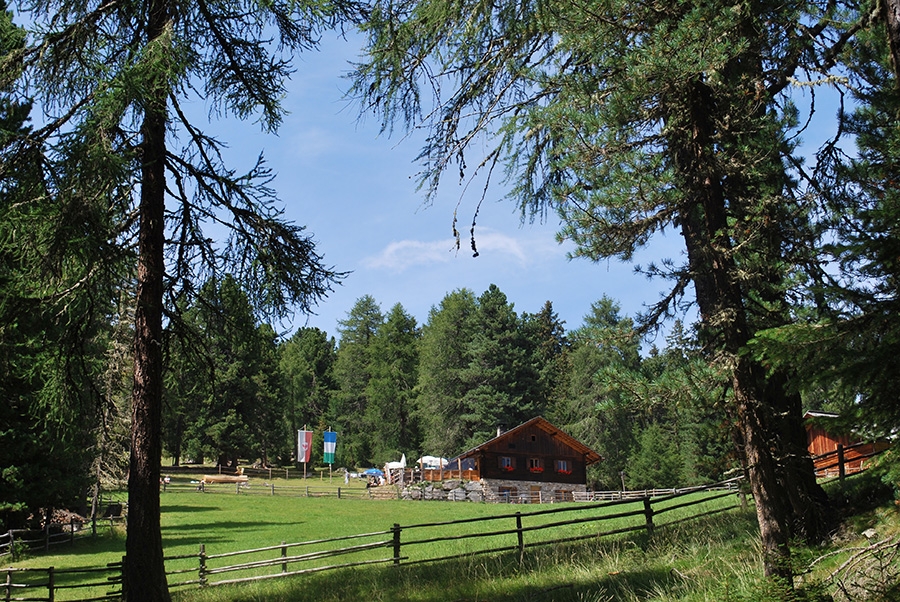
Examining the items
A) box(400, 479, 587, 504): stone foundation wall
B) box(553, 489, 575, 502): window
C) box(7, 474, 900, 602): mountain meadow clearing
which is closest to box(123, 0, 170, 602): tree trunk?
box(7, 474, 900, 602): mountain meadow clearing

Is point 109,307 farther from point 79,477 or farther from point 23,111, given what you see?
point 79,477

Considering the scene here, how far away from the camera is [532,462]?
51.7 m

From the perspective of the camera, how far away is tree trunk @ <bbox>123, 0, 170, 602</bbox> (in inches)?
330

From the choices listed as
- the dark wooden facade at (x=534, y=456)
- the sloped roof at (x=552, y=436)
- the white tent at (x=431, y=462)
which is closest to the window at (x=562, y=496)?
the dark wooden facade at (x=534, y=456)

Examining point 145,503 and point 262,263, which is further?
point 262,263

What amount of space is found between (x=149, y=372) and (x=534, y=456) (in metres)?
45.2

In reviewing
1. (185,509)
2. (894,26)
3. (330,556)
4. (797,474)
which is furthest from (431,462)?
(894,26)

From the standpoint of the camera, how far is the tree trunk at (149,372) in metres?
8.39

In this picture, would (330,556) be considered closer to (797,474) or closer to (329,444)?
(797,474)

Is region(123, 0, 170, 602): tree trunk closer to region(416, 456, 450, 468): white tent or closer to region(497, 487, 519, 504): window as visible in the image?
region(497, 487, 519, 504): window

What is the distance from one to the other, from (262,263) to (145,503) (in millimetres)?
3714

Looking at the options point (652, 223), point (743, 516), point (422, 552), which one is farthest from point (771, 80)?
point (422, 552)

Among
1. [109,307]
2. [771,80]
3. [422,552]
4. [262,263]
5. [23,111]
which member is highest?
[23,111]

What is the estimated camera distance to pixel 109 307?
9766 mm
